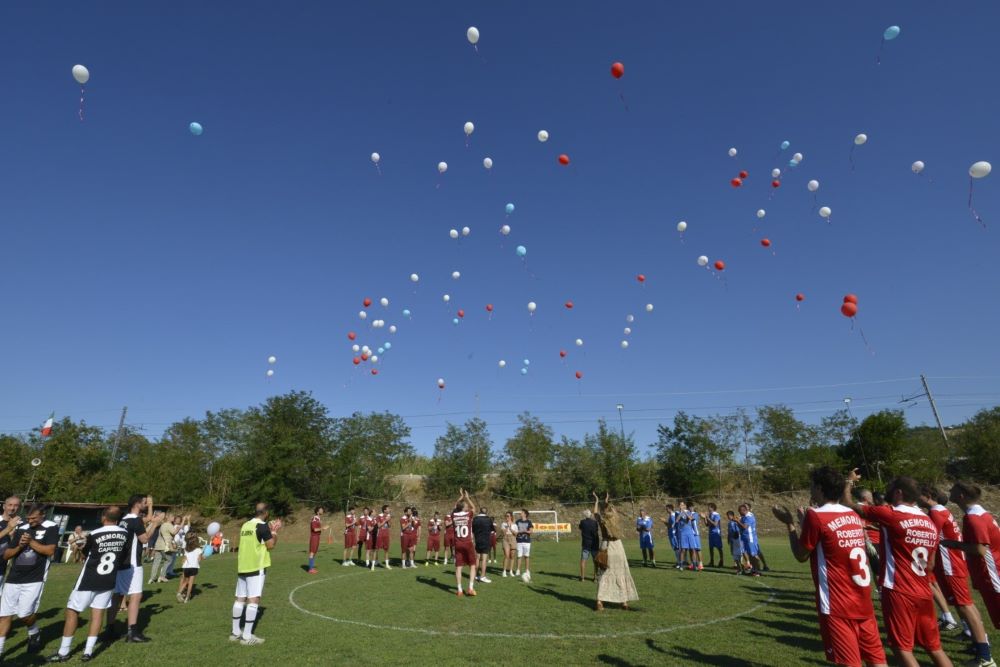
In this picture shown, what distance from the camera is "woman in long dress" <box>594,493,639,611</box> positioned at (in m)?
10.4

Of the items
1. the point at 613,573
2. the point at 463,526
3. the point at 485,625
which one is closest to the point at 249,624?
the point at 485,625

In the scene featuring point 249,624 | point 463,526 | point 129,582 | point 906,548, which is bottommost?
point 249,624

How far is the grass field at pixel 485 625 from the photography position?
7293mm

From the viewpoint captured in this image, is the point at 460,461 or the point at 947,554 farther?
the point at 460,461

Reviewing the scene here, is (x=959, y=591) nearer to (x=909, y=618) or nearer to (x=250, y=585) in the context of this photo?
(x=909, y=618)

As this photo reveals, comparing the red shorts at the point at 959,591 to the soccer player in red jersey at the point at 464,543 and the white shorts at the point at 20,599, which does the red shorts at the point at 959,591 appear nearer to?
the soccer player in red jersey at the point at 464,543

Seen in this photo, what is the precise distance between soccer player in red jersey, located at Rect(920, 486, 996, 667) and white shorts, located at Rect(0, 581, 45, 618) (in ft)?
41.5

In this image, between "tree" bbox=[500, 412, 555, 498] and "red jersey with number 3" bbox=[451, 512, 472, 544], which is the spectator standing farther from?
"tree" bbox=[500, 412, 555, 498]

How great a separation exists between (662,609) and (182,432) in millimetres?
66795

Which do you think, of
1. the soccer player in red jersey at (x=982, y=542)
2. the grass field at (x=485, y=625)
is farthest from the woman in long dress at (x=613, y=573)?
the soccer player in red jersey at (x=982, y=542)

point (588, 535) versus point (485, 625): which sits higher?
point (588, 535)

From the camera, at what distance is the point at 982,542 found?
20.0ft

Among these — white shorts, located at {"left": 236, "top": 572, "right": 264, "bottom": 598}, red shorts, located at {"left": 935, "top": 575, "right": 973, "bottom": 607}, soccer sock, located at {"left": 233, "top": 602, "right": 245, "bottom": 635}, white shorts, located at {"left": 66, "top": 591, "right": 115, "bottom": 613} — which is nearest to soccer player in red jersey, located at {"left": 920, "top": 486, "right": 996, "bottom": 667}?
red shorts, located at {"left": 935, "top": 575, "right": 973, "bottom": 607}

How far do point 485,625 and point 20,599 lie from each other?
24.8 feet
